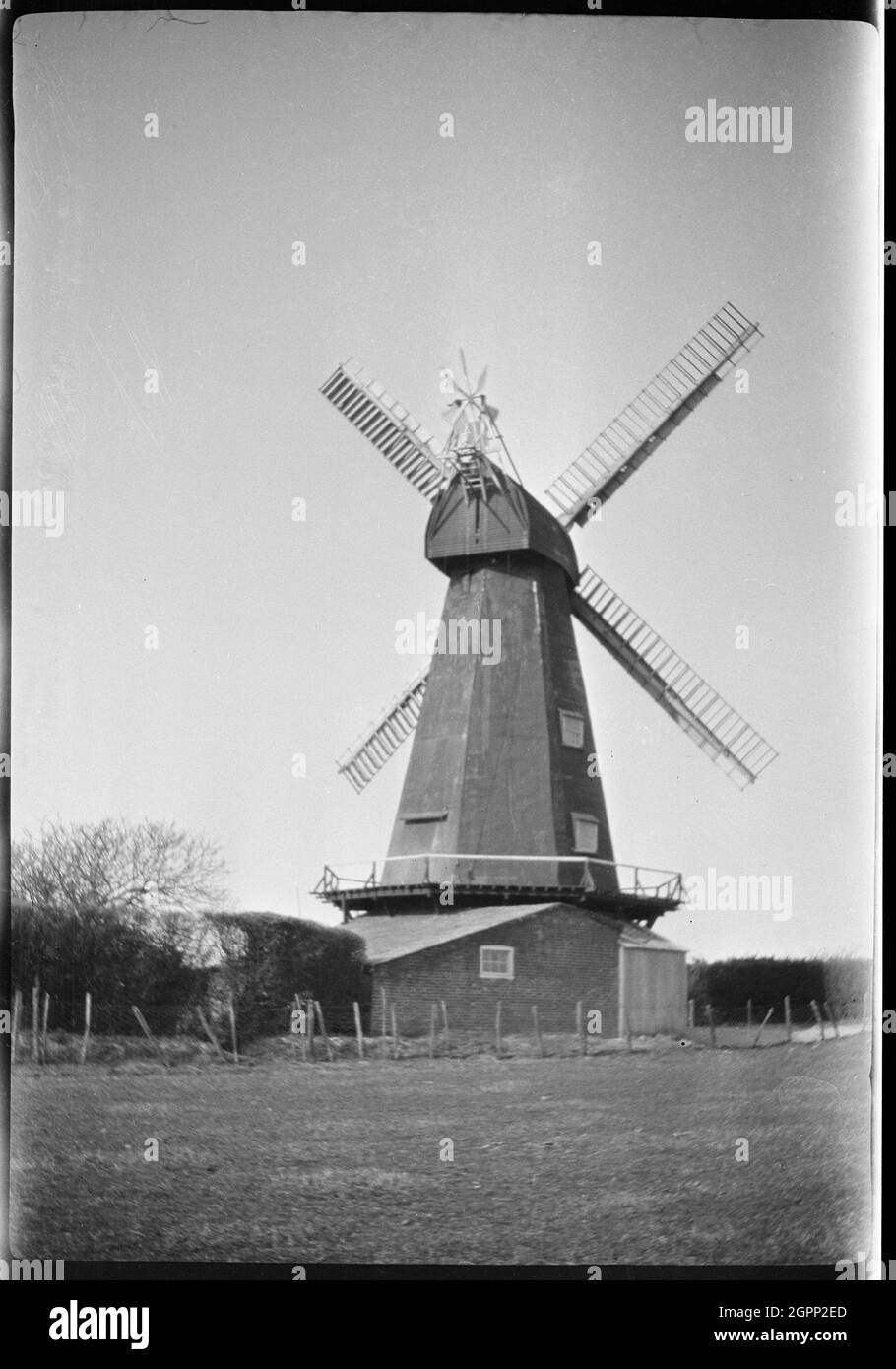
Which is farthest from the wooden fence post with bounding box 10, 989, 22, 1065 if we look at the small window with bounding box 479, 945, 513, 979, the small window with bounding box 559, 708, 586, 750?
the small window with bounding box 559, 708, 586, 750

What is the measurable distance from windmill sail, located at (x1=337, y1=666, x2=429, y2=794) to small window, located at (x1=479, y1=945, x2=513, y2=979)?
164cm

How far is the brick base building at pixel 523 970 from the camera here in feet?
36.3

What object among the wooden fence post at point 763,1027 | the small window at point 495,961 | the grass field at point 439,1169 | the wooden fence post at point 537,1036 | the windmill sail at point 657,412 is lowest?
the grass field at point 439,1169

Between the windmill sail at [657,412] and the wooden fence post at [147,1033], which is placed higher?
the windmill sail at [657,412]

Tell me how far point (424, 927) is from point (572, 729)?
2.07 m

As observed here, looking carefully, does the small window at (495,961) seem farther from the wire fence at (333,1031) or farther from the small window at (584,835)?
the small window at (584,835)

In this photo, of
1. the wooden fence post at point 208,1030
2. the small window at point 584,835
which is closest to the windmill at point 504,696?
the small window at point 584,835

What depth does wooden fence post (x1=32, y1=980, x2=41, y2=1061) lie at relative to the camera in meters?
9.58

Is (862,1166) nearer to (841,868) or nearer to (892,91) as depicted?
(841,868)

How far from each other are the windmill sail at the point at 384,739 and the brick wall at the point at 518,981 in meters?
1.52

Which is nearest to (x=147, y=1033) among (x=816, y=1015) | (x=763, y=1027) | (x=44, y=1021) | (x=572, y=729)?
(x=44, y=1021)

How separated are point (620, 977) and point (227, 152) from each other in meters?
6.62

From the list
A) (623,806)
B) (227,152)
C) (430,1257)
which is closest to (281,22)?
(227,152)

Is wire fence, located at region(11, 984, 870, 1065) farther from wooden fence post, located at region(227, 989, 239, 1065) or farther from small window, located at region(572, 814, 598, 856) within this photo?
small window, located at region(572, 814, 598, 856)
